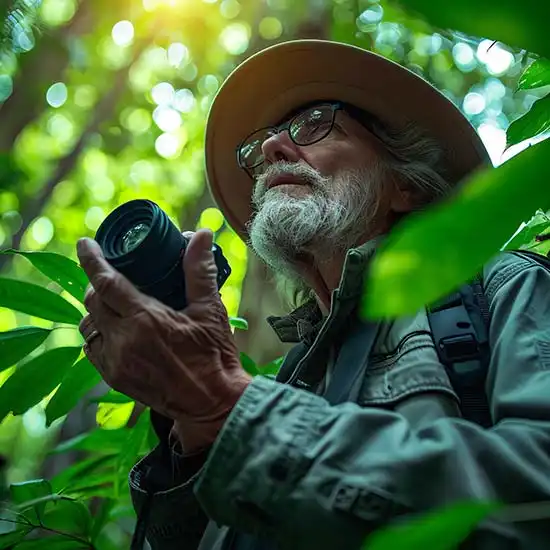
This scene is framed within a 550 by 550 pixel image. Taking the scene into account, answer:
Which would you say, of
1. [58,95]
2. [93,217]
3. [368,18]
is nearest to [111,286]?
[368,18]

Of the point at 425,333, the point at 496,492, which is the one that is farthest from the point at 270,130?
the point at 496,492

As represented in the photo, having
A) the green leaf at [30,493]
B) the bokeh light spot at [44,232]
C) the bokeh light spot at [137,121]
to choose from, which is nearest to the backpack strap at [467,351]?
the green leaf at [30,493]

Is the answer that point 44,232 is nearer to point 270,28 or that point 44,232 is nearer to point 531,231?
point 270,28

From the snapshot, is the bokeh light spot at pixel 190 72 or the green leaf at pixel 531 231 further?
the bokeh light spot at pixel 190 72

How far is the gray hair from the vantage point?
1715 millimetres

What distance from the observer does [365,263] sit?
4.06ft

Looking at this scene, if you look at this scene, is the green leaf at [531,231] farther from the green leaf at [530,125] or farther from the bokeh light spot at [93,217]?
the bokeh light spot at [93,217]

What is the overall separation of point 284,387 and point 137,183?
4.76m

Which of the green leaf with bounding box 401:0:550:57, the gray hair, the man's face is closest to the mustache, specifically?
the man's face

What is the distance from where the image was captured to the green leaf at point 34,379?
1.46 metres

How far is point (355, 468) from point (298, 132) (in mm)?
1115

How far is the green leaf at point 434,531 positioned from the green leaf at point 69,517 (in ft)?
4.70

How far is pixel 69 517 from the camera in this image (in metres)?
1.68

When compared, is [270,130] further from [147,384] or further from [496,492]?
[496,492]
